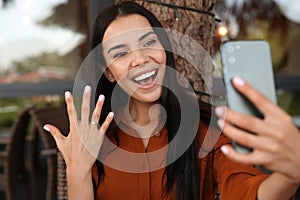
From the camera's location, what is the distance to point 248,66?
0.85m

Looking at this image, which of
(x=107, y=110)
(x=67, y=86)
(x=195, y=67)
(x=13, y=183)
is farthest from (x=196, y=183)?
(x=67, y=86)

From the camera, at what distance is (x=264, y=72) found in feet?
2.80

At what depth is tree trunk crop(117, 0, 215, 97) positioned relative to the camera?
1.62 metres

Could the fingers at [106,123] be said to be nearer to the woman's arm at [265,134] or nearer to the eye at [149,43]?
the eye at [149,43]

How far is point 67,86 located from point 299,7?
3089 mm

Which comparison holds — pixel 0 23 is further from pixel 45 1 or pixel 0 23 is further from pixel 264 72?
pixel 264 72

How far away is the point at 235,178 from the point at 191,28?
64 cm

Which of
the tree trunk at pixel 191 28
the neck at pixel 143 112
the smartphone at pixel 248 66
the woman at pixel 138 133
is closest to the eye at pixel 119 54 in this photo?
the woman at pixel 138 133

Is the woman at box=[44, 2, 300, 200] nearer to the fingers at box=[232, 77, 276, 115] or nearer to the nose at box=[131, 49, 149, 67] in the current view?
the nose at box=[131, 49, 149, 67]

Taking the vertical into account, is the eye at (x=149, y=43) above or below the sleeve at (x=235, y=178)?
above

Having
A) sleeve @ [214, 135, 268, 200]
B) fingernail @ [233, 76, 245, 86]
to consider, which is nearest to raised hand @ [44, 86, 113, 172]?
sleeve @ [214, 135, 268, 200]

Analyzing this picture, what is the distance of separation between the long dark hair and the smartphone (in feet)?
1.57

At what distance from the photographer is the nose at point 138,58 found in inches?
50.5

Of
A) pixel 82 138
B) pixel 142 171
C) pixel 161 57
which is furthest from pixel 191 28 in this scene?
pixel 82 138
